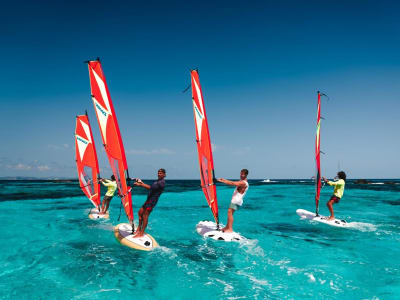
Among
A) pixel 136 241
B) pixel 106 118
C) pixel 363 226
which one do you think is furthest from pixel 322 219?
pixel 106 118

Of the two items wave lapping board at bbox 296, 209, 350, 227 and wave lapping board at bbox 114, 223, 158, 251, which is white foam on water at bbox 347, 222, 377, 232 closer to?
wave lapping board at bbox 296, 209, 350, 227

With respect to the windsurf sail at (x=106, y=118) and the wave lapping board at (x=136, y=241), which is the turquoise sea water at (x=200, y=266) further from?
the windsurf sail at (x=106, y=118)

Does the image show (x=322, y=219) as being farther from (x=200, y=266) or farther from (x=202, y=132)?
(x=200, y=266)

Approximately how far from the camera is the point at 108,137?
8.39m

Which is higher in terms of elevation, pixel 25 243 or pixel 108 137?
pixel 108 137

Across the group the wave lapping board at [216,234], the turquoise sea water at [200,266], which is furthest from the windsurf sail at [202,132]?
the turquoise sea water at [200,266]

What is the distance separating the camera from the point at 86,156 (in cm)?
1504

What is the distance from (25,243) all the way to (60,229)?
2.48 m

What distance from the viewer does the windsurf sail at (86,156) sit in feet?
47.3

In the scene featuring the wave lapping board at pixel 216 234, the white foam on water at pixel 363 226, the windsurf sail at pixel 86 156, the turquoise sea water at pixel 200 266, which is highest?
the windsurf sail at pixel 86 156

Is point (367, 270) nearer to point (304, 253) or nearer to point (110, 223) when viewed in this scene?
point (304, 253)

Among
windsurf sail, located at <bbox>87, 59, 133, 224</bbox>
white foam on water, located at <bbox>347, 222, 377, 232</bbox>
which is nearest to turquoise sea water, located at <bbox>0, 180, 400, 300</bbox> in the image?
white foam on water, located at <bbox>347, 222, 377, 232</bbox>

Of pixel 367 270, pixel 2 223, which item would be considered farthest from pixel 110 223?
pixel 367 270

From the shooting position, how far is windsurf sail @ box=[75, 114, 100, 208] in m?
14.4
